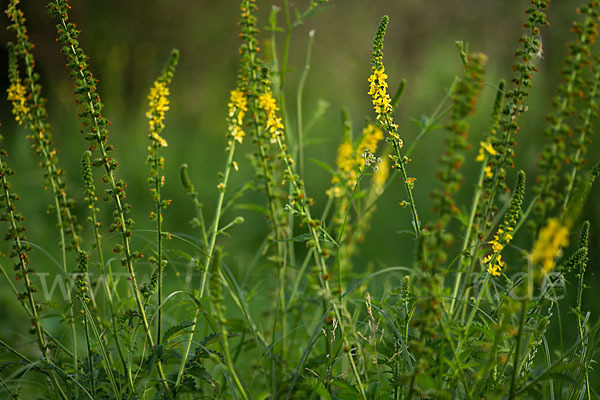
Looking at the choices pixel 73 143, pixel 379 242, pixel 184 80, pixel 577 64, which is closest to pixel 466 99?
pixel 577 64

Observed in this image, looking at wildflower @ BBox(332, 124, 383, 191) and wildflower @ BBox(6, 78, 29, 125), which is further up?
wildflower @ BBox(6, 78, 29, 125)

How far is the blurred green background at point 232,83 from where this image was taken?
518cm

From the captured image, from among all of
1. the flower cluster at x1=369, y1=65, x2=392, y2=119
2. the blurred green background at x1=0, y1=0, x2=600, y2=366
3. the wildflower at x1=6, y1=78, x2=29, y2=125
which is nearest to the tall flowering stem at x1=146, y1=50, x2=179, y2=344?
the wildflower at x1=6, y1=78, x2=29, y2=125

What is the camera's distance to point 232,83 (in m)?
7.93

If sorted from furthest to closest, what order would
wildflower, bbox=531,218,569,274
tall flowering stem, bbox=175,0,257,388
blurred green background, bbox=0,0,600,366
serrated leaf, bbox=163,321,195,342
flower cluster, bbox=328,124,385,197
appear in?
blurred green background, bbox=0,0,600,366, flower cluster, bbox=328,124,385,197, tall flowering stem, bbox=175,0,257,388, serrated leaf, bbox=163,321,195,342, wildflower, bbox=531,218,569,274

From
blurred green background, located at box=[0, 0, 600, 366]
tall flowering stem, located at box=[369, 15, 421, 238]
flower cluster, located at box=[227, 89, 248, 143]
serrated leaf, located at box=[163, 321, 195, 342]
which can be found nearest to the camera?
tall flowering stem, located at box=[369, 15, 421, 238]

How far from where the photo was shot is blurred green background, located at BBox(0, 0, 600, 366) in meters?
5.18

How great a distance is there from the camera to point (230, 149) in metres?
2.18

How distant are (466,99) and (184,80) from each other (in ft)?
22.8

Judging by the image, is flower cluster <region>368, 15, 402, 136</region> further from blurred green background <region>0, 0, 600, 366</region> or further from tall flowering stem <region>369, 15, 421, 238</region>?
blurred green background <region>0, 0, 600, 366</region>

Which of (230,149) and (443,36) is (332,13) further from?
(230,149)

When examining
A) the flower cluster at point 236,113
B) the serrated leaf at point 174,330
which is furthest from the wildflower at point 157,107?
the serrated leaf at point 174,330

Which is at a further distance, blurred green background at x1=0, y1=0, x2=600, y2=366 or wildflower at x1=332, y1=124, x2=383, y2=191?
blurred green background at x1=0, y1=0, x2=600, y2=366

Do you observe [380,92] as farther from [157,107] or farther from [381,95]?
[157,107]
